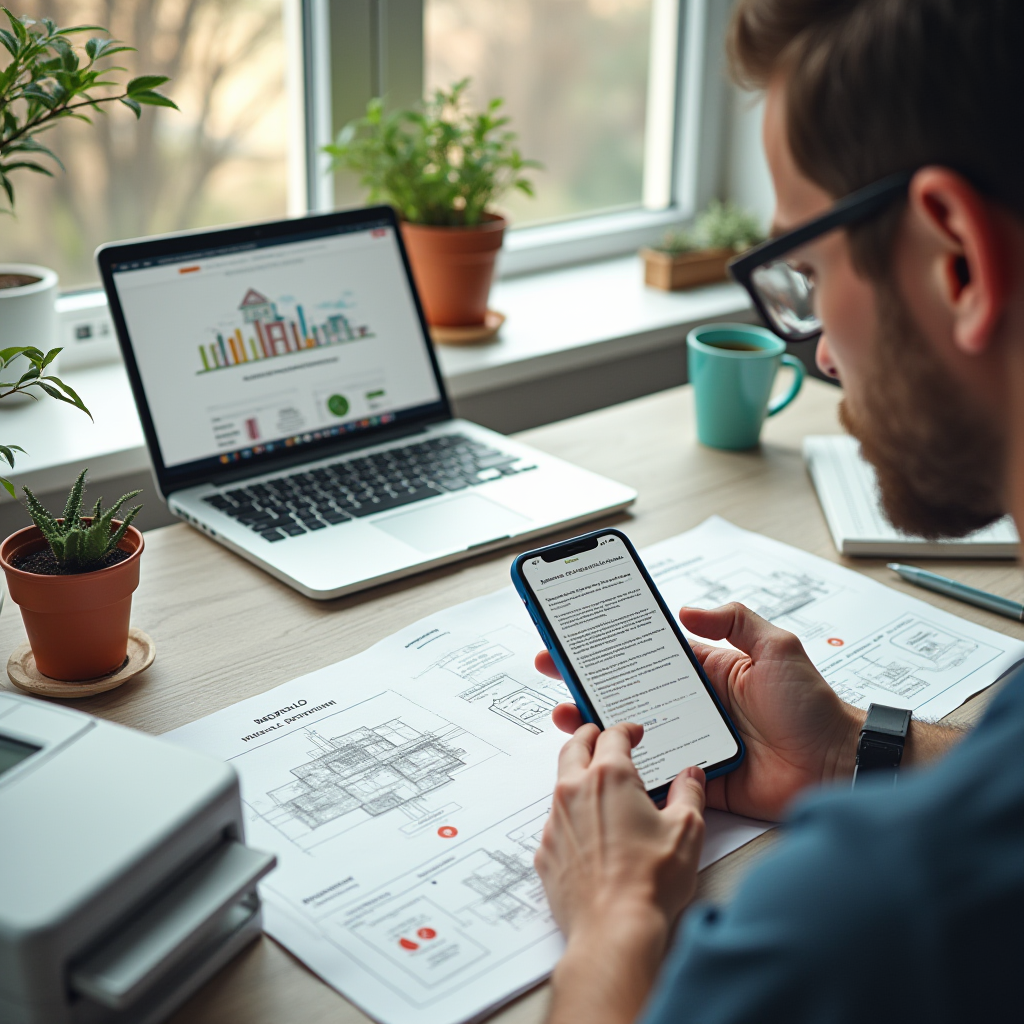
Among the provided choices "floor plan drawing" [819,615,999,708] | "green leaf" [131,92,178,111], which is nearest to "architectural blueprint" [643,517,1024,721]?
"floor plan drawing" [819,615,999,708]

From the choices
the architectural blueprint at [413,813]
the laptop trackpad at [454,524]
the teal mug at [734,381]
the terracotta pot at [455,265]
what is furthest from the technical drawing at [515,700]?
the terracotta pot at [455,265]

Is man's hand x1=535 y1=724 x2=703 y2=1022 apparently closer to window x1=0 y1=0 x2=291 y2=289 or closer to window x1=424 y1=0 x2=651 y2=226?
window x1=0 y1=0 x2=291 y2=289

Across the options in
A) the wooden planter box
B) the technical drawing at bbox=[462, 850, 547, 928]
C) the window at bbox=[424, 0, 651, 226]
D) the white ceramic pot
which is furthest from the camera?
the wooden planter box

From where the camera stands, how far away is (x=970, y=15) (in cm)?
56

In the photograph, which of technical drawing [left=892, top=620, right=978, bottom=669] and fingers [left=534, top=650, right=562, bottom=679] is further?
technical drawing [left=892, top=620, right=978, bottom=669]

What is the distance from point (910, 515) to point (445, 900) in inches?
14.8

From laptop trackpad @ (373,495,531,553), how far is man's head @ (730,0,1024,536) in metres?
0.47

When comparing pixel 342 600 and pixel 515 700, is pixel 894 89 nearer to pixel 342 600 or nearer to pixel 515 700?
pixel 515 700

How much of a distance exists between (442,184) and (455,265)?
0.12 metres

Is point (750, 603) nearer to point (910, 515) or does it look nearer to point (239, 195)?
point (910, 515)

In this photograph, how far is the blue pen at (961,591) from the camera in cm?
101

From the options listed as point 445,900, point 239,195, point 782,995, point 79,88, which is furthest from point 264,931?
point 239,195

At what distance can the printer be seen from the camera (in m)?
0.51

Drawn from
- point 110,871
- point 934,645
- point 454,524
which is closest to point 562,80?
point 454,524
